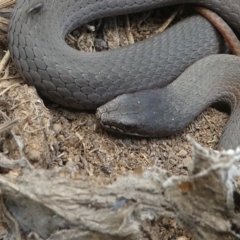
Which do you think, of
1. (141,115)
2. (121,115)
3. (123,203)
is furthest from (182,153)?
(123,203)

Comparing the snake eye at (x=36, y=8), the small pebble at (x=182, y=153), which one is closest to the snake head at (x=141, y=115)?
the small pebble at (x=182, y=153)

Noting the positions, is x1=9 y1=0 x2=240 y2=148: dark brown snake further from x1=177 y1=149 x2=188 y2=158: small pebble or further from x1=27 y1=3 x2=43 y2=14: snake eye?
x1=177 y1=149 x2=188 y2=158: small pebble

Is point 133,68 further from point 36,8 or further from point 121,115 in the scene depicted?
point 36,8

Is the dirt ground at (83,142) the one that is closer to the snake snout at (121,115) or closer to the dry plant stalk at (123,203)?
the snake snout at (121,115)

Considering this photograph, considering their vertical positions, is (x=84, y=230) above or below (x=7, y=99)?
below

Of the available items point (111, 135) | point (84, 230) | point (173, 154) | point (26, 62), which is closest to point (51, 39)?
point (26, 62)

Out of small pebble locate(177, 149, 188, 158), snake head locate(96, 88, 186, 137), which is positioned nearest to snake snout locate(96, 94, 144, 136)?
snake head locate(96, 88, 186, 137)

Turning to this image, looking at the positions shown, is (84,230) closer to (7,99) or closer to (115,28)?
(7,99)
